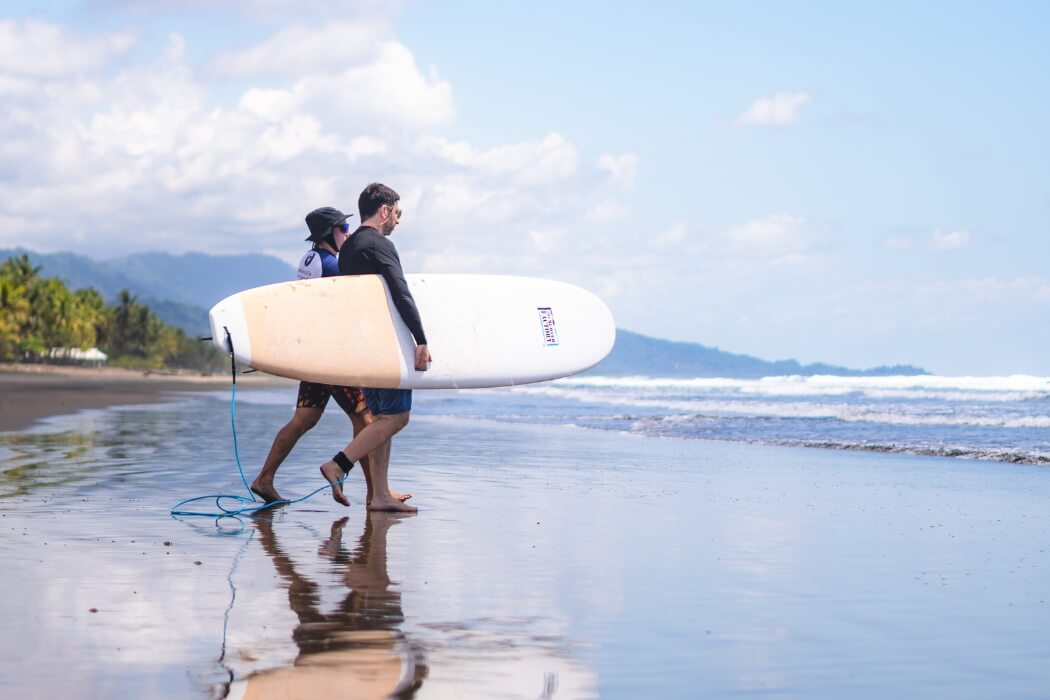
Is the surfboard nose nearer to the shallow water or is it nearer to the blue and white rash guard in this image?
the blue and white rash guard

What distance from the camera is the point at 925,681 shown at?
11.7 ft

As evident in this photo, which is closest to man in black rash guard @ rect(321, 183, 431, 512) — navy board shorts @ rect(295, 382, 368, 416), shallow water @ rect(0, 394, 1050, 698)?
navy board shorts @ rect(295, 382, 368, 416)

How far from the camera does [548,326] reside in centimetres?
869

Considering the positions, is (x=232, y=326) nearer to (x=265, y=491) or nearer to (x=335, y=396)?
(x=335, y=396)

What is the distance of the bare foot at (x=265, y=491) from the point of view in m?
7.71

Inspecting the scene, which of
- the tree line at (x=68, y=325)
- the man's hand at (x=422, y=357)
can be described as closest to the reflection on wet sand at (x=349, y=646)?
the man's hand at (x=422, y=357)

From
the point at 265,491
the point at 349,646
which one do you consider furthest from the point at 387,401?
the point at 349,646

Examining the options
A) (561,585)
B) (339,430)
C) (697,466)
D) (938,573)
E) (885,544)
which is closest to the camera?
(561,585)

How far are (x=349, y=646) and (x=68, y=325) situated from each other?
106750mm

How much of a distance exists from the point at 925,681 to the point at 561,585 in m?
1.80

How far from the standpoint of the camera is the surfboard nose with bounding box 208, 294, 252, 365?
782 cm

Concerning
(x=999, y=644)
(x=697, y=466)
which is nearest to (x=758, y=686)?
(x=999, y=644)

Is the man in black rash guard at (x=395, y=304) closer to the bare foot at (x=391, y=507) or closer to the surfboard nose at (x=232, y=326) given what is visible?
the bare foot at (x=391, y=507)

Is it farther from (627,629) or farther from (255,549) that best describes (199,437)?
(627,629)
